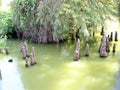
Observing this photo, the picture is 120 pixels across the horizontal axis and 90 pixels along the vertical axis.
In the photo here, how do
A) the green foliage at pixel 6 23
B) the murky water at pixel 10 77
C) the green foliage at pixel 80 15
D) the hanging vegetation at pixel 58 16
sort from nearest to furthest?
the murky water at pixel 10 77
the green foliage at pixel 80 15
the hanging vegetation at pixel 58 16
the green foliage at pixel 6 23

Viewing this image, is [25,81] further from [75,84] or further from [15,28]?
[15,28]

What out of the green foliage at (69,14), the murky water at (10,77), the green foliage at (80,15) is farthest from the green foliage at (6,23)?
the green foliage at (80,15)

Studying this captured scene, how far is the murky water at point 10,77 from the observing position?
1491 cm

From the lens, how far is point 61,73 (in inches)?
640

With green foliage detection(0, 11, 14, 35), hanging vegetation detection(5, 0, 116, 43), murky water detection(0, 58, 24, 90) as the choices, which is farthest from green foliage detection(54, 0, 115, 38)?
green foliage detection(0, 11, 14, 35)

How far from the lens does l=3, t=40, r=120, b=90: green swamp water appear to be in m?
15.0

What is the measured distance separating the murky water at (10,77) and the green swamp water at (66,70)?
29 cm

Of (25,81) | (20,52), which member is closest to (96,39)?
(20,52)

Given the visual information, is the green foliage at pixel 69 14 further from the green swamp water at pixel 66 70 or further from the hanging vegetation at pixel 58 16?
the green swamp water at pixel 66 70

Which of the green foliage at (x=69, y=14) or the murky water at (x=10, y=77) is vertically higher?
the green foliage at (x=69, y=14)

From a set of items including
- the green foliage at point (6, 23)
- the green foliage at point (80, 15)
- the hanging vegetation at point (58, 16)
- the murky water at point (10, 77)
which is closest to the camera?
the murky water at point (10, 77)

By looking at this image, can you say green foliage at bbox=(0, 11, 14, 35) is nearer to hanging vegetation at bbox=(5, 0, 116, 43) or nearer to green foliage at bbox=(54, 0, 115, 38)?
hanging vegetation at bbox=(5, 0, 116, 43)

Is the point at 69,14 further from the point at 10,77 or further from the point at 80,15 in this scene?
the point at 10,77

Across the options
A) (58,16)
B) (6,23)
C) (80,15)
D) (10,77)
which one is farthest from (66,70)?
(6,23)
